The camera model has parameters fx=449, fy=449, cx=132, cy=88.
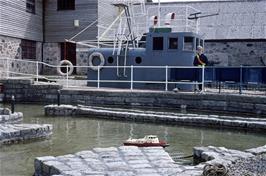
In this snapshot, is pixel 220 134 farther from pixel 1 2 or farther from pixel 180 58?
pixel 1 2

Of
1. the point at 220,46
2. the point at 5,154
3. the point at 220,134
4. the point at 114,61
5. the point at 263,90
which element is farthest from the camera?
the point at 220,46

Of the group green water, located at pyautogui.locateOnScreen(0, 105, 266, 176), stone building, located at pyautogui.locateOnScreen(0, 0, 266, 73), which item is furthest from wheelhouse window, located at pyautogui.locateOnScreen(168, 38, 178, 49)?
stone building, located at pyautogui.locateOnScreen(0, 0, 266, 73)

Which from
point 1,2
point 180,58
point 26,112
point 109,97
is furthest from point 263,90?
point 1,2

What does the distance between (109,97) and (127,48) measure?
9.18ft

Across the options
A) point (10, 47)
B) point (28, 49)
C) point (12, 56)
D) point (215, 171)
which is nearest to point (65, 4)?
point (28, 49)

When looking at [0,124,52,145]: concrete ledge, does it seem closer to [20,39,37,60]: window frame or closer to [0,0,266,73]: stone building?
[0,0,266,73]: stone building

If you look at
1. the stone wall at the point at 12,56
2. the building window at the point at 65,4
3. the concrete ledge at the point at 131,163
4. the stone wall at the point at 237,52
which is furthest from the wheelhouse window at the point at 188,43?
the building window at the point at 65,4

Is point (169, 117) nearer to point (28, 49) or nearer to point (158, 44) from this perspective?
point (158, 44)

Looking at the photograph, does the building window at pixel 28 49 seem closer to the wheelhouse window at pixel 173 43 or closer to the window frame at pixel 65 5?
the window frame at pixel 65 5

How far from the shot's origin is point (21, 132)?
877 centimetres

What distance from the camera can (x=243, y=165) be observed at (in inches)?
230

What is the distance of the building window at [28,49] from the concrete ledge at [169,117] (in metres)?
12.3

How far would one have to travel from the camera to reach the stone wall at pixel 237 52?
2383cm

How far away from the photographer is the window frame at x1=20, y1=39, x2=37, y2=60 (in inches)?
975
